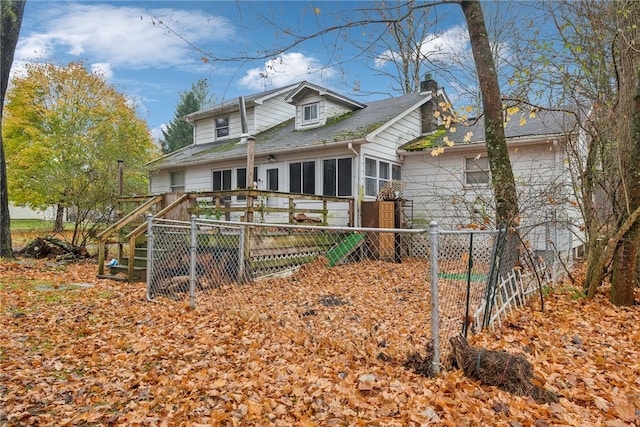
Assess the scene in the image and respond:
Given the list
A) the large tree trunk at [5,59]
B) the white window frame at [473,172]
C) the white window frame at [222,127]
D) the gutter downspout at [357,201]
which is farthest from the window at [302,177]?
the large tree trunk at [5,59]

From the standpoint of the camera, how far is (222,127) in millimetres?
17109

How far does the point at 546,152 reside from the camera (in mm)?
10188

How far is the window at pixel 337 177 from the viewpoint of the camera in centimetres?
1140

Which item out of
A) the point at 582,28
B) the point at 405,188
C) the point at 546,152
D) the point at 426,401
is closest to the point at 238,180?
the point at 405,188

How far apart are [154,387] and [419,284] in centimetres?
515

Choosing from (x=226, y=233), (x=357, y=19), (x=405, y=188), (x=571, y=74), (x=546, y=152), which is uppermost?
(x=357, y=19)

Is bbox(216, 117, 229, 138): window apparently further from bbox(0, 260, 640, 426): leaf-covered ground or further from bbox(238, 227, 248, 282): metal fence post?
bbox(0, 260, 640, 426): leaf-covered ground

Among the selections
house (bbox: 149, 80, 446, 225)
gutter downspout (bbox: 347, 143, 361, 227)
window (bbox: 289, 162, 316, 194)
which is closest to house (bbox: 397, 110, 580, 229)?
house (bbox: 149, 80, 446, 225)

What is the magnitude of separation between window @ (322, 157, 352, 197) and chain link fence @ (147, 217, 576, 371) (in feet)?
7.01

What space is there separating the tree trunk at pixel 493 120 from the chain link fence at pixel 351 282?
61cm

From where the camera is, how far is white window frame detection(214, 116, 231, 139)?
16938 mm

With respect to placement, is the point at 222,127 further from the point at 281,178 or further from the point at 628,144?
the point at 628,144

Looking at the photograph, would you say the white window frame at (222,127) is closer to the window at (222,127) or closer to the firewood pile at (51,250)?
the window at (222,127)

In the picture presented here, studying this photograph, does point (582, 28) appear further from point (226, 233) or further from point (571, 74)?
point (226, 233)
